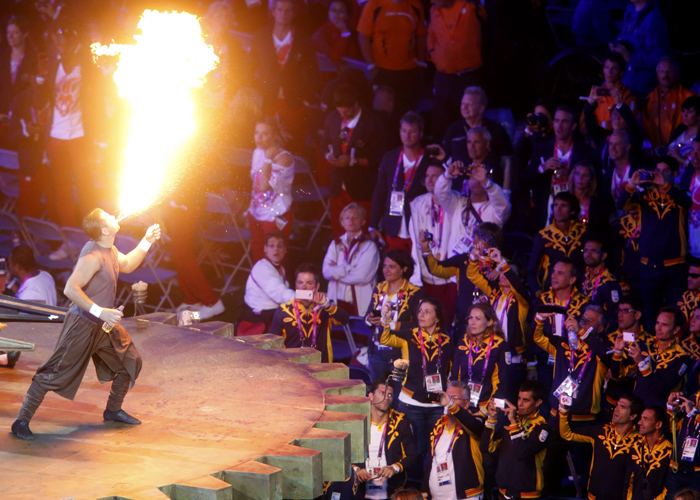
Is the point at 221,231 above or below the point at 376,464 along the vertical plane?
above

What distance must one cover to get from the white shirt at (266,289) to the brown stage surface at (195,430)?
1.59 metres

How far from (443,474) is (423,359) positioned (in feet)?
3.68

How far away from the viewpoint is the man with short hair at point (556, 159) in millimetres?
9492

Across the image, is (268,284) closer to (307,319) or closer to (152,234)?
(307,319)

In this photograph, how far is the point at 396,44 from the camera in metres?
10.9

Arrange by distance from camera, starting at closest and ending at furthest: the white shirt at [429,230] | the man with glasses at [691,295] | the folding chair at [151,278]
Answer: the man with glasses at [691,295] → the white shirt at [429,230] → the folding chair at [151,278]

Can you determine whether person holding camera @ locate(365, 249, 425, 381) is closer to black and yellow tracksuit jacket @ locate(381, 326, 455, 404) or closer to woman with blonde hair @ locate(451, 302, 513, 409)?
Answer: black and yellow tracksuit jacket @ locate(381, 326, 455, 404)

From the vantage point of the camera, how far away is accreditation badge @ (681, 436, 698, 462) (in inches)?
293

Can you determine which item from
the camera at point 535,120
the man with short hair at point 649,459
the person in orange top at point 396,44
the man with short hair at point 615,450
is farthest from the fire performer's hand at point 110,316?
the person in orange top at point 396,44

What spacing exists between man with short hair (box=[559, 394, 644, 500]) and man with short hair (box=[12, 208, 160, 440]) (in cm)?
403

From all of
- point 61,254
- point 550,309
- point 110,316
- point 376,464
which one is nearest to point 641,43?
point 550,309

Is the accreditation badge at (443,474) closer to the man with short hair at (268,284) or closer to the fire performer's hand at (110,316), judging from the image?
the man with short hair at (268,284)

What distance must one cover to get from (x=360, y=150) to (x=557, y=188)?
2.32 meters

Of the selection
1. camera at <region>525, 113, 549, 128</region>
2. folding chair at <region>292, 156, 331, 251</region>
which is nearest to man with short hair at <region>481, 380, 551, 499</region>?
camera at <region>525, 113, 549, 128</region>
